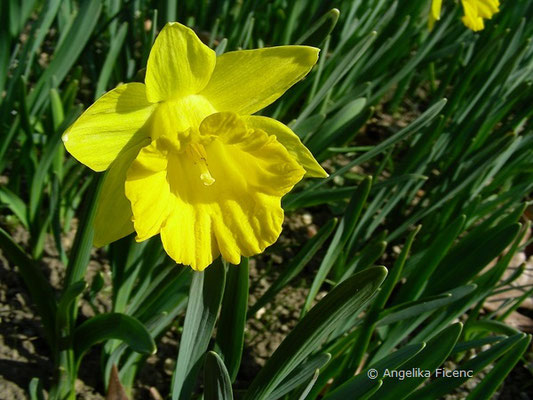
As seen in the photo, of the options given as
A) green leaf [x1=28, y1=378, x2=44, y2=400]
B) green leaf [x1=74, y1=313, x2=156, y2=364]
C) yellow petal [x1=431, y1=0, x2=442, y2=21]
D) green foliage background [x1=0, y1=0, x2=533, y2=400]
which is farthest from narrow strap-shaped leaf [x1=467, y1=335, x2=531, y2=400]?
yellow petal [x1=431, y1=0, x2=442, y2=21]

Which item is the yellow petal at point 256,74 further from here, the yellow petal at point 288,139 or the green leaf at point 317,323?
the green leaf at point 317,323

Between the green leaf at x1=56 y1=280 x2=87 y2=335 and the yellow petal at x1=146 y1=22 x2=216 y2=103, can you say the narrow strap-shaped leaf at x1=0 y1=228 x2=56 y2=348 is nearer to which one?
the green leaf at x1=56 y1=280 x2=87 y2=335

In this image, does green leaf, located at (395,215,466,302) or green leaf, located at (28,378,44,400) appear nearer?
green leaf, located at (28,378,44,400)

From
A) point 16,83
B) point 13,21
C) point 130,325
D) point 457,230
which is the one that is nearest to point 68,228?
point 16,83

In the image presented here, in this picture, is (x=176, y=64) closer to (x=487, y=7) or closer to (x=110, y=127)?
(x=110, y=127)

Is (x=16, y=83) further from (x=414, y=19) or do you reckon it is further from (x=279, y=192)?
(x=414, y=19)
